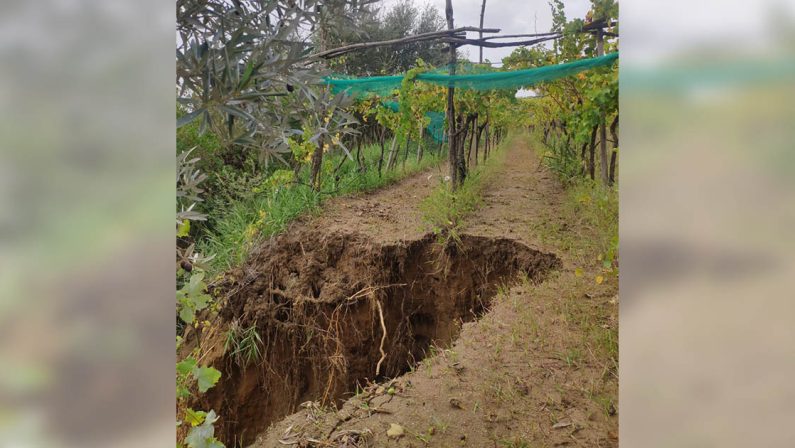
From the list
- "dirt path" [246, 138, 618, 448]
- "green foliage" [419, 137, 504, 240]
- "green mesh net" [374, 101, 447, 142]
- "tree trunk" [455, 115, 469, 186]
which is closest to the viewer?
"dirt path" [246, 138, 618, 448]

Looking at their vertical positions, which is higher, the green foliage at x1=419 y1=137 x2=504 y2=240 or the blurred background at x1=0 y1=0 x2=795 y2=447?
the blurred background at x1=0 y1=0 x2=795 y2=447

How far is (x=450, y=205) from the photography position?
290cm

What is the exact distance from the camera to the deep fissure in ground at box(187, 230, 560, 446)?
2.75 m

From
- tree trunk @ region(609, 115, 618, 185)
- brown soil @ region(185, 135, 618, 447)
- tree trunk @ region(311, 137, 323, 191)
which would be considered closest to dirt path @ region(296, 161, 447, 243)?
brown soil @ region(185, 135, 618, 447)

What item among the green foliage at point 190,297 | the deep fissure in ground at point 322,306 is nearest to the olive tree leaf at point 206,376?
the green foliage at point 190,297

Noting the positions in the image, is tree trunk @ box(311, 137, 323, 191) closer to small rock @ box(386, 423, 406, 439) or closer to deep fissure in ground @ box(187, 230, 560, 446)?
deep fissure in ground @ box(187, 230, 560, 446)

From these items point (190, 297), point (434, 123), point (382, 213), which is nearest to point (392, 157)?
point (434, 123)
